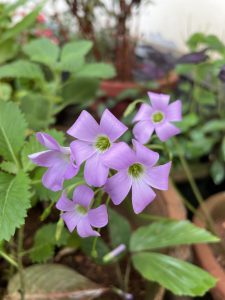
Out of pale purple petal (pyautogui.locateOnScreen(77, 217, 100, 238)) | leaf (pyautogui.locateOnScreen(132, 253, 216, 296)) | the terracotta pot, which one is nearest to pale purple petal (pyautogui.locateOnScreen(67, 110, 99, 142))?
pale purple petal (pyautogui.locateOnScreen(77, 217, 100, 238))

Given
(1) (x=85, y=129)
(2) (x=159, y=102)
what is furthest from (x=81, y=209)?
(2) (x=159, y=102)

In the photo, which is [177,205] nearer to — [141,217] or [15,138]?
[141,217]

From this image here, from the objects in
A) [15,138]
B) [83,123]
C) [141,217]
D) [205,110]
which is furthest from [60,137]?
[205,110]

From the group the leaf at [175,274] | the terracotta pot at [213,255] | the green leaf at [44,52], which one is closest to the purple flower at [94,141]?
the leaf at [175,274]

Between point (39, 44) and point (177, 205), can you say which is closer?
point (177, 205)

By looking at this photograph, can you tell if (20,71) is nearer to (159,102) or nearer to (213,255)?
(159,102)

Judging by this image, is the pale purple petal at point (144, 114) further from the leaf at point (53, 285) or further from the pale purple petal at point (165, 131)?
the leaf at point (53, 285)

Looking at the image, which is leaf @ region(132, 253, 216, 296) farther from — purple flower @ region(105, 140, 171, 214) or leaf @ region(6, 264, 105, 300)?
purple flower @ region(105, 140, 171, 214)
